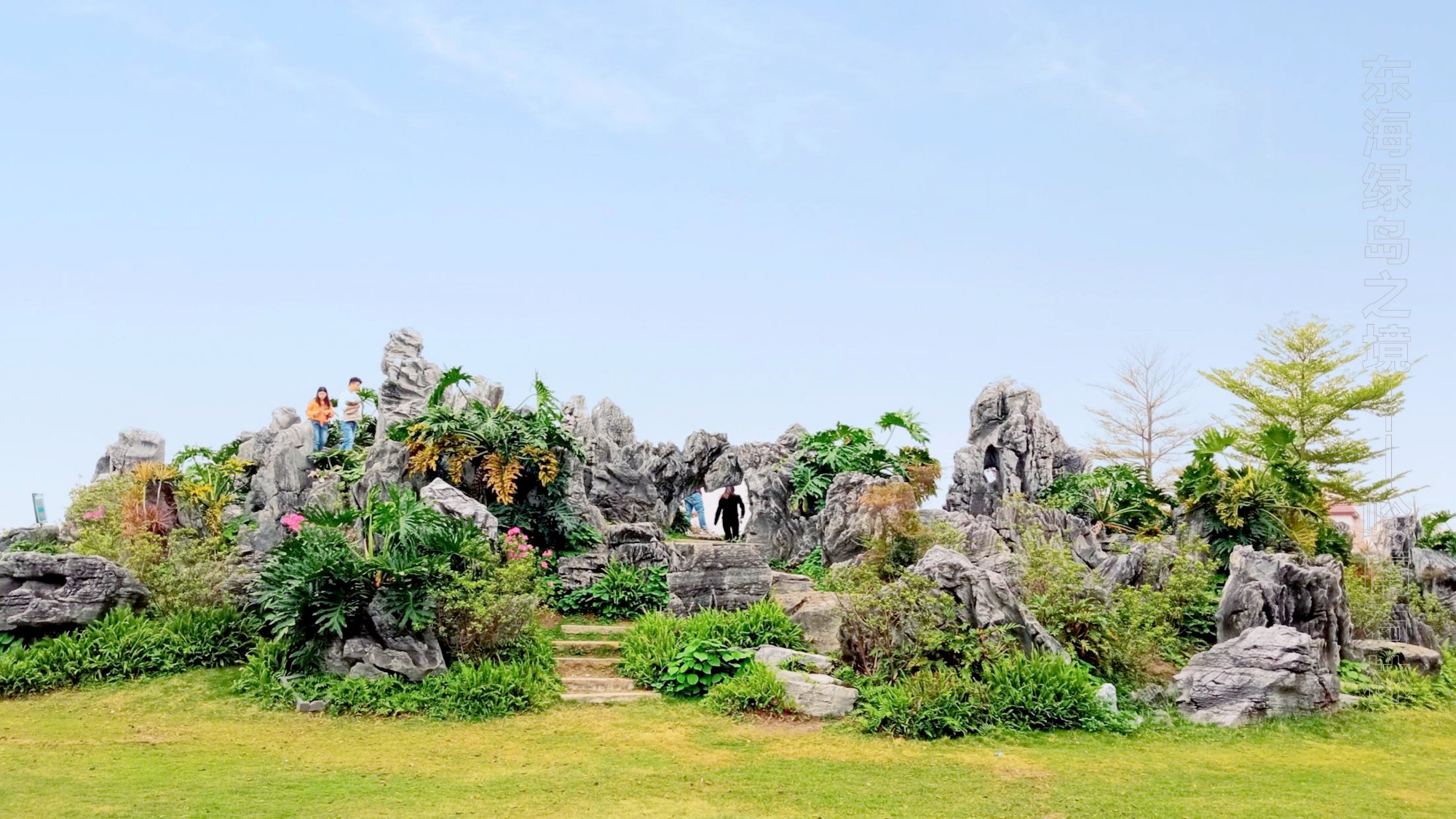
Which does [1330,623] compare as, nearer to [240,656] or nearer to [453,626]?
[453,626]

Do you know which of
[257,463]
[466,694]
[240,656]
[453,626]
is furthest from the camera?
[257,463]

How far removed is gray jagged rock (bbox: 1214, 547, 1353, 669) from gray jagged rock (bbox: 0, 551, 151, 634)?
13.3 meters

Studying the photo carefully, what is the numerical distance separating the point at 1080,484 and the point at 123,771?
56.9ft

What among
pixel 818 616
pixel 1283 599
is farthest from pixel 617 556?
pixel 1283 599

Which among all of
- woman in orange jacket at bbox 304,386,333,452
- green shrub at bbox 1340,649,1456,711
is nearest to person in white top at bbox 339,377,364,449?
woman in orange jacket at bbox 304,386,333,452

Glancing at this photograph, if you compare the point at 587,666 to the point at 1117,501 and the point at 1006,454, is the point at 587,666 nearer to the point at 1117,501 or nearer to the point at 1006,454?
the point at 1117,501

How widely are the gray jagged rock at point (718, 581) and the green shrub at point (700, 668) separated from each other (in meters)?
1.91

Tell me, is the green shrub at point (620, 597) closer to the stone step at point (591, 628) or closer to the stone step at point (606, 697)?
the stone step at point (591, 628)

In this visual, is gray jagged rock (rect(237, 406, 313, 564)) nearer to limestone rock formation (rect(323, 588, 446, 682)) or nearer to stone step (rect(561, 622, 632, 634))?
stone step (rect(561, 622, 632, 634))

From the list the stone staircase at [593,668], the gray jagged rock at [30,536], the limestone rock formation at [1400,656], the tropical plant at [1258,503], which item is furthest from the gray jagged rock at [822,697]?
the gray jagged rock at [30,536]

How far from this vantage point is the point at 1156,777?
28.9 feet

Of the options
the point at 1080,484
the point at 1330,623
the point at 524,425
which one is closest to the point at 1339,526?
the point at 1080,484

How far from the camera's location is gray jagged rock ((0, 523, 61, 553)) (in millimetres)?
17078

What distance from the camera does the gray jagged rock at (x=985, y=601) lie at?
1109cm
